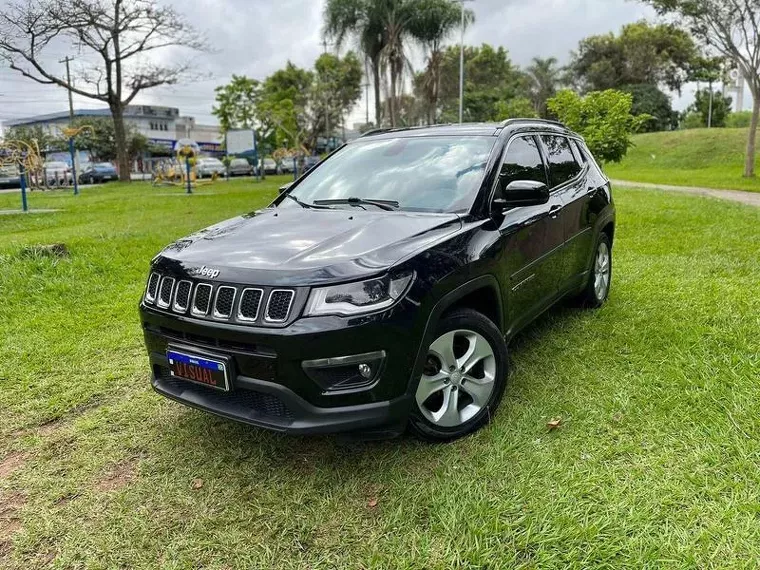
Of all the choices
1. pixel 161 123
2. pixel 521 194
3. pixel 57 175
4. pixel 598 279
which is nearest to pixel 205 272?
pixel 521 194

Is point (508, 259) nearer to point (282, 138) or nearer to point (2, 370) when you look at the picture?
point (2, 370)

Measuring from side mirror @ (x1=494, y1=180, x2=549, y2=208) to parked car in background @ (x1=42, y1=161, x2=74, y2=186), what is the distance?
2624 centimetres

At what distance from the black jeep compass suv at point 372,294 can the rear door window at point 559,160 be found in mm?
362

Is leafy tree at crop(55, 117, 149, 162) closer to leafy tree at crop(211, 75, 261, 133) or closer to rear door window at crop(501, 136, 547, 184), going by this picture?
leafy tree at crop(211, 75, 261, 133)

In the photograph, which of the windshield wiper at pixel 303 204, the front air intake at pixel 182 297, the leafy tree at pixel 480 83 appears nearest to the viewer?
the front air intake at pixel 182 297

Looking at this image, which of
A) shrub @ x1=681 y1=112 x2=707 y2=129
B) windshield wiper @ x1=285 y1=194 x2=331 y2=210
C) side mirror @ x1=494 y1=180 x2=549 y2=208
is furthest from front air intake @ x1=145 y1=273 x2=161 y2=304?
shrub @ x1=681 y1=112 x2=707 y2=129

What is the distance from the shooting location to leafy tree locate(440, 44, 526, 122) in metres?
47.7

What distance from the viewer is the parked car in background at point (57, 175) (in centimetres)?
2570

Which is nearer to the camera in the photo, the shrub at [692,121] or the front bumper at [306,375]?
the front bumper at [306,375]

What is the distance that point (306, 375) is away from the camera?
2.43 m

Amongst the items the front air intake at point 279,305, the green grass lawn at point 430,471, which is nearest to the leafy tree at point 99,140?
the green grass lawn at point 430,471

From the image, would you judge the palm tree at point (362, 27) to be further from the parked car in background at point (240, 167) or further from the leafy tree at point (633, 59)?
the leafy tree at point (633, 59)

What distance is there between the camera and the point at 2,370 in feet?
13.6

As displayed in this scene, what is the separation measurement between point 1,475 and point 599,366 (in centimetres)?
355
